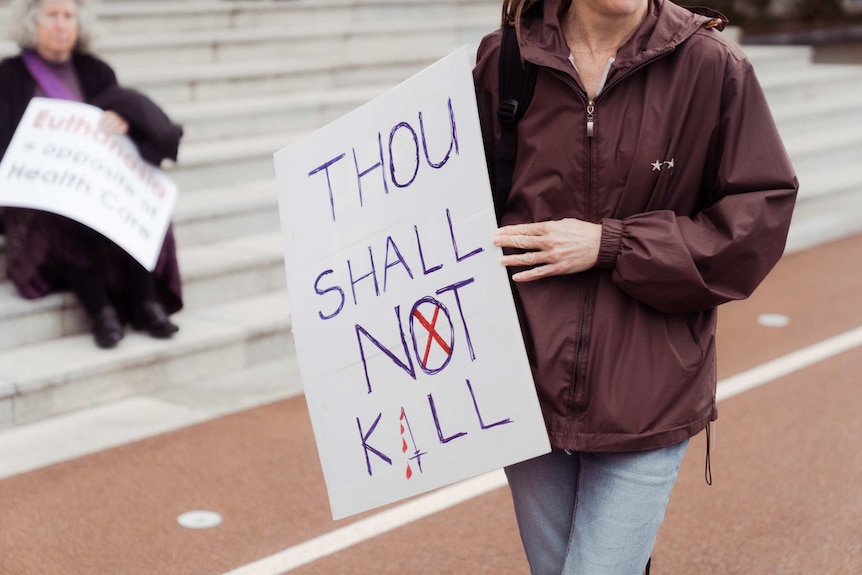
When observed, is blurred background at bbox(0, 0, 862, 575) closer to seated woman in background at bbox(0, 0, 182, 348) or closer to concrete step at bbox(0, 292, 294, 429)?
concrete step at bbox(0, 292, 294, 429)

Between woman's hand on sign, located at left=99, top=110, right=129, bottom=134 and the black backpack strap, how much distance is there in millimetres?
3720

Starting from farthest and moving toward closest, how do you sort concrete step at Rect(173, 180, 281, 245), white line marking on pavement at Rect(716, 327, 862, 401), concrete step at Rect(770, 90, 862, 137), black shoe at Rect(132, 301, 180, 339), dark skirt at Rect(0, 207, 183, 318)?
1. concrete step at Rect(770, 90, 862, 137)
2. concrete step at Rect(173, 180, 281, 245)
3. white line marking on pavement at Rect(716, 327, 862, 401)
4. black shoe at Rect(132, 301, 180, 339)
5. dark skirt at Rect(0, 207, 183, 318)

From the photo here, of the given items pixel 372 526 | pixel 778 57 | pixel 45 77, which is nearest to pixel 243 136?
pixel 45 77

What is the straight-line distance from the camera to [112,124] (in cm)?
579

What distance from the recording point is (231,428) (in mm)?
5297

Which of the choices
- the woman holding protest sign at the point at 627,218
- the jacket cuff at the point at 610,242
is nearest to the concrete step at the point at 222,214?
the woman holding protest sign at the point at 627,218

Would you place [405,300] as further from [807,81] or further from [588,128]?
[807,81]

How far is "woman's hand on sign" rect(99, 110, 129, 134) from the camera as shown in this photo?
228 inches

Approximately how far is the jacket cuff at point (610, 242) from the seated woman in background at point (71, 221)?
3.79 m

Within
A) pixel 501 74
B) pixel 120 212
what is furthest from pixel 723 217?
pixel 120 212

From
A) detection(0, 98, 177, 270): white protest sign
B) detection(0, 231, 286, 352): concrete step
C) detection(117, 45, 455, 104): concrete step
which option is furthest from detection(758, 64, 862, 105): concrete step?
detection(0, 98, 177, 270): white protest sign

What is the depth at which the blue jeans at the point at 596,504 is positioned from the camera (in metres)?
2.41

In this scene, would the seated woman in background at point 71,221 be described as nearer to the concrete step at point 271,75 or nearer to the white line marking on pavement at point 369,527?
the white line marking on pavement at point 369,527

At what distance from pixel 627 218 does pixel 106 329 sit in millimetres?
3817
